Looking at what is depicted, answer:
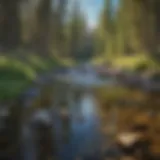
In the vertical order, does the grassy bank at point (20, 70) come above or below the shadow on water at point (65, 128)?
above

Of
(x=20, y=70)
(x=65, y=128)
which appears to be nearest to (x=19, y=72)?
(x=20, y=70)

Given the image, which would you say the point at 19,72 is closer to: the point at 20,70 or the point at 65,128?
the point at 20,70

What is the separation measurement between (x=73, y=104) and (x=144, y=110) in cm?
20

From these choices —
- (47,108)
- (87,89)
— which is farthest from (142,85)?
(47,108)

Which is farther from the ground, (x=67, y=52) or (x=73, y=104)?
(x=67, y=52)

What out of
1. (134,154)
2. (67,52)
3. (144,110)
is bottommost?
(134,154)

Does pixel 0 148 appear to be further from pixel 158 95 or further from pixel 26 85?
pixel 158 95

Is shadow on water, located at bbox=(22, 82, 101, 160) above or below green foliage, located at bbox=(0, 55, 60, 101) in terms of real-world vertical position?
below

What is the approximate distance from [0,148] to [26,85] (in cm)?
20

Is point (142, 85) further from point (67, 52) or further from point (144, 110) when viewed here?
point (67, 52)

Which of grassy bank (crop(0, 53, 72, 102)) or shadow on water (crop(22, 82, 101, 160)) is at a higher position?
grassy bank (crop(0, 53, 72, 102))

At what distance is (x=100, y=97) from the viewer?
112cm

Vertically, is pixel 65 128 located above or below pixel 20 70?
below

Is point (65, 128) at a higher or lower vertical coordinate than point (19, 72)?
lower
